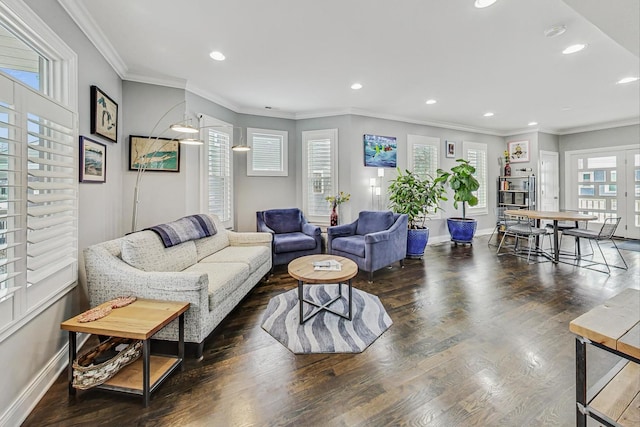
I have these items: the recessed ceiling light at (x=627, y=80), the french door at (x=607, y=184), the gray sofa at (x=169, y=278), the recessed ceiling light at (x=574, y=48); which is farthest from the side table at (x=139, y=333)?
the french door at (x=607, y=184)

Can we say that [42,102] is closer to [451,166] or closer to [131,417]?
[131,417]

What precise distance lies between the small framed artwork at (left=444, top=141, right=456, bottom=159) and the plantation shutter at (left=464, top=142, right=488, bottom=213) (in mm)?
548

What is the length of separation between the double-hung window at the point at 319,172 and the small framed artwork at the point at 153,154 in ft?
7.60

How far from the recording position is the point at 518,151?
6.97m

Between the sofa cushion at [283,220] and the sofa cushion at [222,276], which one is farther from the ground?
the sofa cushion at [283,220]

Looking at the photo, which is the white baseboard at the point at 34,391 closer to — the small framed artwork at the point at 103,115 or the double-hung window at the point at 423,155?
the small framed artwork at the point at 103,115

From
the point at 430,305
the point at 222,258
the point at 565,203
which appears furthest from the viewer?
the point at 565,203

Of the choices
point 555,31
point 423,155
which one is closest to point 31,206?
point 555,31

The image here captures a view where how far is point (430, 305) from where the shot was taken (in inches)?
115

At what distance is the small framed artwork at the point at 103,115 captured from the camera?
250 cm

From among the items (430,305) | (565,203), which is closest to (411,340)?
(430,305)

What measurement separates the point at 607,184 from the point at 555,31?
20.4 feet

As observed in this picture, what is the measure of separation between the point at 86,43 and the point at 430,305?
4.11 meters

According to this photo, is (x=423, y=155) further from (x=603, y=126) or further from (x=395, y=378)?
(x=395, y=378)
